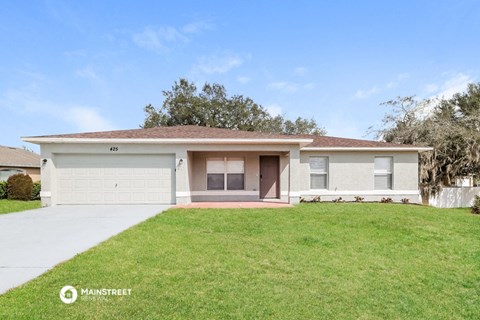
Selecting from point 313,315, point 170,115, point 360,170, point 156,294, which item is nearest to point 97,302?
point 156,294

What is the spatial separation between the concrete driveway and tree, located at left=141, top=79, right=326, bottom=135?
2135 cm

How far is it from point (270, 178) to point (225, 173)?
249 cm

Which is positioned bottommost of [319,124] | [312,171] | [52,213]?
[52,213]

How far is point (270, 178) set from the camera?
1430 cm

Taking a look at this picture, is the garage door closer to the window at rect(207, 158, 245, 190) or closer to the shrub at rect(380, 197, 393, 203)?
the window at rect(207, 158, 245, 190)

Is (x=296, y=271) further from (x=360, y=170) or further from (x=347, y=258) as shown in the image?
(x=360, y=170)

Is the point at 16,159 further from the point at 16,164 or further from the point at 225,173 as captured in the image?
the point at 225,173

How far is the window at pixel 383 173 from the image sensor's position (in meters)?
14.2

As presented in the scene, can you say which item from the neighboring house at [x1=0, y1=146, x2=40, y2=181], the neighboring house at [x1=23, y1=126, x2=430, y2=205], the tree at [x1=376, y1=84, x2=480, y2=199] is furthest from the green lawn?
the tree at [x1=376, y1=84, x2=480, y2=199]

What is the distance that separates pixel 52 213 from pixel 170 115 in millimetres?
23199

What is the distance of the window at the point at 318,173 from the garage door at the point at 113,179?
286 inches

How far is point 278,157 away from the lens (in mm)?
14258

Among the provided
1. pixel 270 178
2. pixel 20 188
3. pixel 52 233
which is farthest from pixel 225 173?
pixel 20 188

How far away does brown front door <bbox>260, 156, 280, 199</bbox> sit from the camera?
46.6 feet
